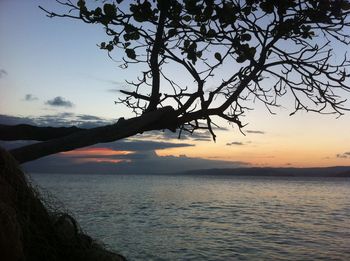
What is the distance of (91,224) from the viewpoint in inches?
1164

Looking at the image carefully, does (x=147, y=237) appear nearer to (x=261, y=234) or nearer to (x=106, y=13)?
(x=261, y=234)

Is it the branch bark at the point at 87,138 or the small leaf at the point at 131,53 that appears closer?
the branch bark at the point at 87,138

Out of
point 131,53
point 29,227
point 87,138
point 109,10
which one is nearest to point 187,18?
point 131,53

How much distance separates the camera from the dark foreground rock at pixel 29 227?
145 inches

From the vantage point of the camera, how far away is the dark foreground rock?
12.1 ft

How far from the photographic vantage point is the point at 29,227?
175 inches

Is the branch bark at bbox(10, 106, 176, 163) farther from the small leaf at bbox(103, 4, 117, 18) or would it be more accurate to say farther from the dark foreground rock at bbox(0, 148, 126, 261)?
the small leaf at bbox(103, 4, 117, 18)

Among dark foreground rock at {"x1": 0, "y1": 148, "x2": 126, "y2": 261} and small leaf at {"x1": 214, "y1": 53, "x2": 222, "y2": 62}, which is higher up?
small leaf at {"x1": 214, "y1": 53, "x2": 222, "y2": 62}

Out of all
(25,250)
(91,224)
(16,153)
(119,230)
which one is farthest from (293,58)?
(91,224)

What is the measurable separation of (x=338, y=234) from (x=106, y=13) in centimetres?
2770

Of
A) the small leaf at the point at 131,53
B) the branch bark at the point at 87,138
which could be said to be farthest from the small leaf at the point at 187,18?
the branch bark at the point at 87,138

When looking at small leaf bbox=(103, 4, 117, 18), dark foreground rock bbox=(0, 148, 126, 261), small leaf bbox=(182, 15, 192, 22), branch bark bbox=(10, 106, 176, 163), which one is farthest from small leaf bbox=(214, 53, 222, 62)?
dark foreground rock bbox=(0, 148, 126, 261)

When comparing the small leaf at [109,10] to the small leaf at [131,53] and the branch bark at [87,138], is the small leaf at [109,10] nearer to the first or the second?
the small leaf at [131,53]

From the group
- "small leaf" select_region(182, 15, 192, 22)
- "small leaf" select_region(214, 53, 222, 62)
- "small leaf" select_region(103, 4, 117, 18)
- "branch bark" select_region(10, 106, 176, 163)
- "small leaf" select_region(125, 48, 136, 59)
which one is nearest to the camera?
"branch bark" select_region(10, 106, 176, 163)
